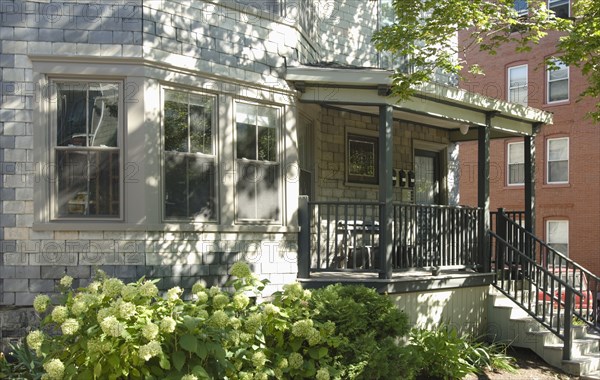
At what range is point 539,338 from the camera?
31.8ft

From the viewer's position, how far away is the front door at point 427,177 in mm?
12977

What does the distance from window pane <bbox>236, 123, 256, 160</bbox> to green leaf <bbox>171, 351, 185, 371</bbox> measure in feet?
11.7

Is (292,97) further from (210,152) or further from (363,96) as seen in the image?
(210,152)

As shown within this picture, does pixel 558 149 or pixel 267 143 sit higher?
pixel 558 149

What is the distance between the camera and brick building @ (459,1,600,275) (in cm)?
1973

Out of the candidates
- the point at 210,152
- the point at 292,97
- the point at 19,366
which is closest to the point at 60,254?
the point at 19,366

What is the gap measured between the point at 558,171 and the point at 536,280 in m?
11.3

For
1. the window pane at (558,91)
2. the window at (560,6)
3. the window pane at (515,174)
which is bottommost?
the window pane at (515,174)

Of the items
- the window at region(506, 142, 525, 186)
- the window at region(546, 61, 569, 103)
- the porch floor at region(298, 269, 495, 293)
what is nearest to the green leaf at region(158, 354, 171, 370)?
the porch floor at region(298, 269, 495, 293)

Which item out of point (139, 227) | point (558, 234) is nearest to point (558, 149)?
point (558, 234)

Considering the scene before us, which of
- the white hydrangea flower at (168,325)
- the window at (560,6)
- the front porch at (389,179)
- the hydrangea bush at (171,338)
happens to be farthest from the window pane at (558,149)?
the white hydrangea flower at (168,325)

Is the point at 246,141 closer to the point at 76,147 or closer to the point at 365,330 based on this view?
the point at 76,147

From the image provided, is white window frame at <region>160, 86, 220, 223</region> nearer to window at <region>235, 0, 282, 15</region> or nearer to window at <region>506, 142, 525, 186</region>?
window at <region>235, 0, 282, 15</region>

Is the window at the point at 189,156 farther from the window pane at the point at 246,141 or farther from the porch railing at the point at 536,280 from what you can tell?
the porch railing at the point at 536,280
